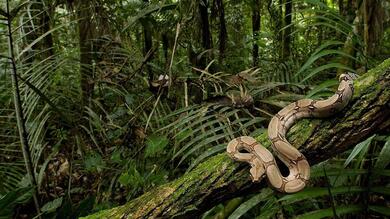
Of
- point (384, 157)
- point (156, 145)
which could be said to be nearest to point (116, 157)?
point (156, 145)

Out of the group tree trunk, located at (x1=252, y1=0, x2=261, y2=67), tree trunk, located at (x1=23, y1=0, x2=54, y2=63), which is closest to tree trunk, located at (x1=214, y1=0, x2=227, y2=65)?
tree trunk, located at (x1=23, y1=0, x2=54, y2=63)

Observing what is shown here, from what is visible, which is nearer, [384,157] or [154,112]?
[384,157]

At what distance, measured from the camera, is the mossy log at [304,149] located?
1849 millimetres

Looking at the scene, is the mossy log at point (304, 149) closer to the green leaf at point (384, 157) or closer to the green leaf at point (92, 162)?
the green leaf at point (384, 157)

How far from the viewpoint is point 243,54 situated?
22.8 feet

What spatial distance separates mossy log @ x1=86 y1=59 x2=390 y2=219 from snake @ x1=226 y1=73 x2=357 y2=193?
35 mm

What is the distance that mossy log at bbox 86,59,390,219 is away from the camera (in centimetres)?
185

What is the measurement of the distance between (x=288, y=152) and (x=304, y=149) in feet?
0.29

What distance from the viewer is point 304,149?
6.37 ft

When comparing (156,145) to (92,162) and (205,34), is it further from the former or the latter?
(205,34)

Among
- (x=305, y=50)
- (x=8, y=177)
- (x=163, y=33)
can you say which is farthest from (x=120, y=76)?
(x=305, y=50)

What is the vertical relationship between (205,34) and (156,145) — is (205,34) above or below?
above

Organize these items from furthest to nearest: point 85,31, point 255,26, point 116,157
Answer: point 255,26 < point 85,31 < point 116,157

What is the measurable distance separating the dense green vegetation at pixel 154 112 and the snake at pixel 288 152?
22 centimetres
